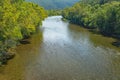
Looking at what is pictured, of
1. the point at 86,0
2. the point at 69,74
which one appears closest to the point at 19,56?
the point at 69,74

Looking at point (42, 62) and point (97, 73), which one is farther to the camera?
point (42, 62)

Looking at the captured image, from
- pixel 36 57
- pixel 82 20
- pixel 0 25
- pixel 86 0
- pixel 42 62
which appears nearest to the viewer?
pixel 0 25

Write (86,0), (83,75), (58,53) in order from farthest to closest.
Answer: (86,0), (58,53), (83,75)

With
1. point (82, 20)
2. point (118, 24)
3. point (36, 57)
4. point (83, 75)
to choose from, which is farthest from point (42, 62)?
point (82, 20)

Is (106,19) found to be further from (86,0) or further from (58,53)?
(86,0)

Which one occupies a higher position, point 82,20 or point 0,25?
point 0,25

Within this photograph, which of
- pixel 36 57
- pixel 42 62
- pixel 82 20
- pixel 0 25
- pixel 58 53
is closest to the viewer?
pixel 0 25

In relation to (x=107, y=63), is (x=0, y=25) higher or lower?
higher

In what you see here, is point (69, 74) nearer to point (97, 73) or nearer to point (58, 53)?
point (97, 73)

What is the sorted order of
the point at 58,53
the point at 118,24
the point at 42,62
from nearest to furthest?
the point at 42,62 → the point at 58,53 → the point at 118,24
